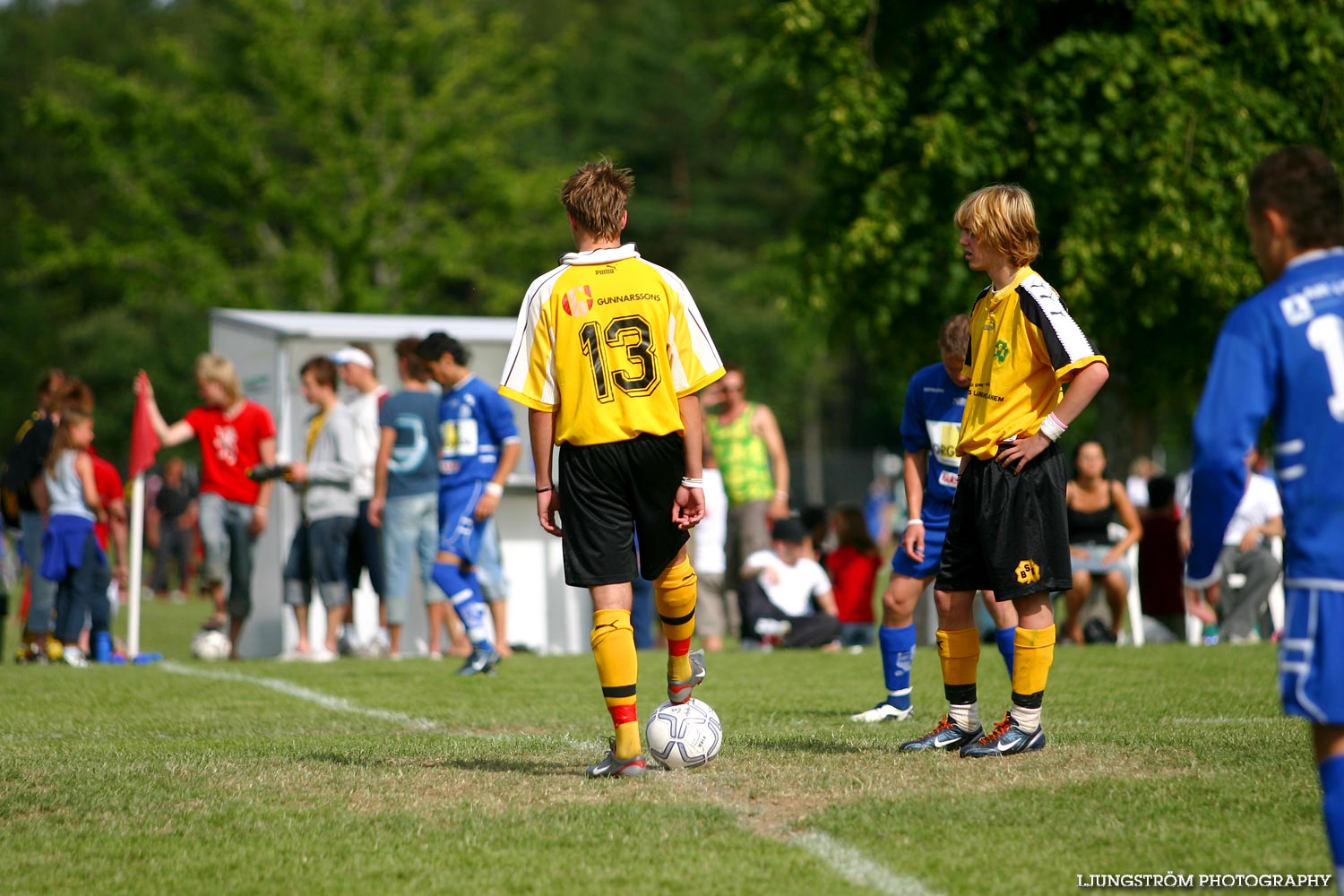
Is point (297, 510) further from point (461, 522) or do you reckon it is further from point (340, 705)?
point (340, 705)

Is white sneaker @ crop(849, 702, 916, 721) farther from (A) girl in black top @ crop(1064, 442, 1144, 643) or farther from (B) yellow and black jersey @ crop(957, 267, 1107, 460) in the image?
(A) girl in black top @ crop(1064, 442, 1144, 643)

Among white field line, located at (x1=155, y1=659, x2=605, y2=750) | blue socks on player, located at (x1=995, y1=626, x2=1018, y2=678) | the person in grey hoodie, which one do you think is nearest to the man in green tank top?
the person in grey hoodie

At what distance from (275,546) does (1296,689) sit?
471 inches

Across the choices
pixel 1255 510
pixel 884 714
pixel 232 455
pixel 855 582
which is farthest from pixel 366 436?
pixel 1255 510

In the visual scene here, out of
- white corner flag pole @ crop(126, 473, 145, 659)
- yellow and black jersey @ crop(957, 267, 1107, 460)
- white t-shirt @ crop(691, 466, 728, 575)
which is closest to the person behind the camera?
yellow and black jersey @ crop(957, 267, 1107, 460)

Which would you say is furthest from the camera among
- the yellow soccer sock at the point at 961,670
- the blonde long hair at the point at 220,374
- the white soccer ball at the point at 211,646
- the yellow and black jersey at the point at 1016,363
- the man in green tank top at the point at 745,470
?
the man in green tank top at the point at 745,470

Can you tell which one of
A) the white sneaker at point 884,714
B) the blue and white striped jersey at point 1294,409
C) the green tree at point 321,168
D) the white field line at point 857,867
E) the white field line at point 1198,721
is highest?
the green tree at point 321,168

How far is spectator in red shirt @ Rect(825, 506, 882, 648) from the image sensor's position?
14.4 metres

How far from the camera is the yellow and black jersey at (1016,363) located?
5680mm

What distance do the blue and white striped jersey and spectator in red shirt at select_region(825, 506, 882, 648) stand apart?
1075 cm

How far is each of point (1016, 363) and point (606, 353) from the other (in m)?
1.50

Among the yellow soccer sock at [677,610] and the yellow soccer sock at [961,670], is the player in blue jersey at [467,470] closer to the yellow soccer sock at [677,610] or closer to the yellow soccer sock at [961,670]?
the yellow soccer sock at [677,610]

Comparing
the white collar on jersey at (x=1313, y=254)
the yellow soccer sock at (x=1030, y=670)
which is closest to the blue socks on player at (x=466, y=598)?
the yellow soccer sock at (x=1030, y=670)

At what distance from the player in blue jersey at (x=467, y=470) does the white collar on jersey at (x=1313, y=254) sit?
688 centimetres
